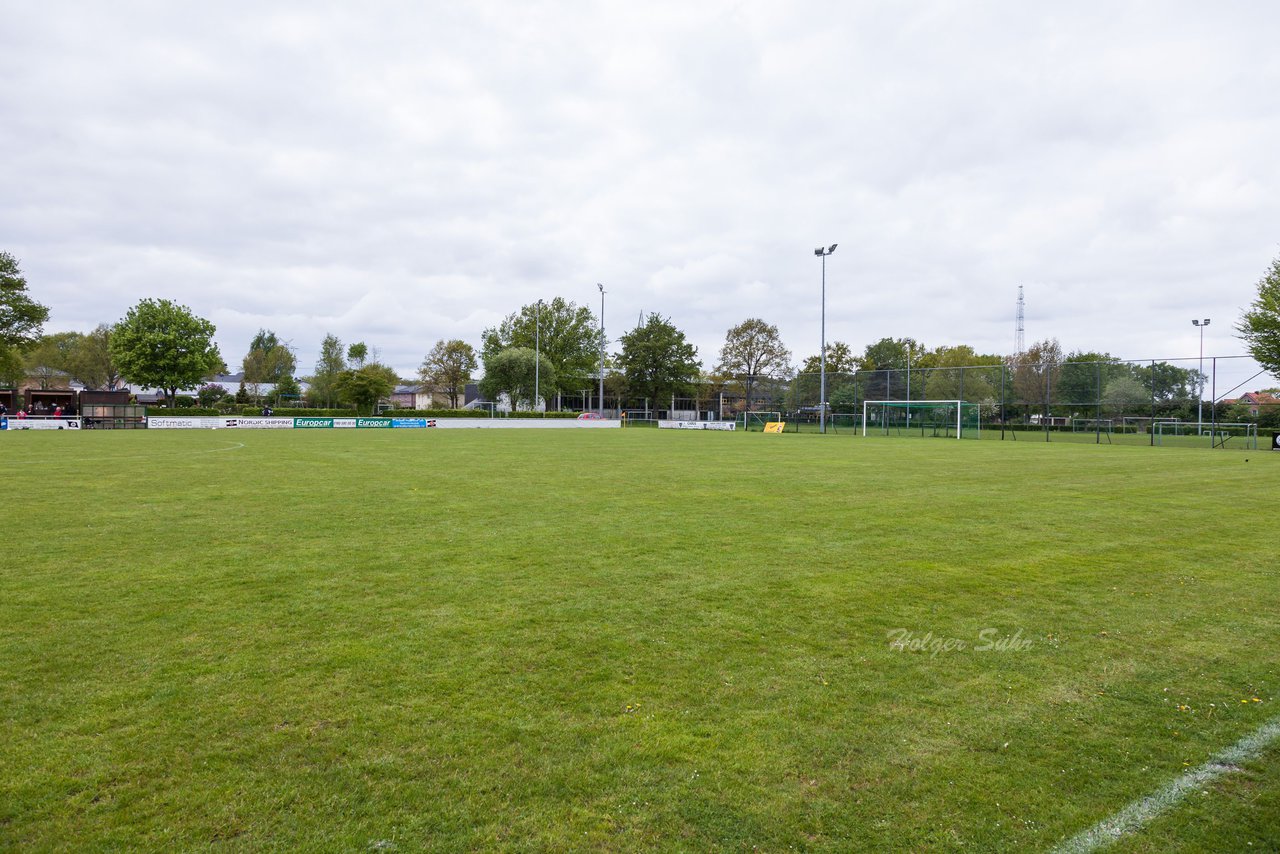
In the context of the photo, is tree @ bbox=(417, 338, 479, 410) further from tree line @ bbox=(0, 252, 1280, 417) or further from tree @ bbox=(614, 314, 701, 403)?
tree @ bbox=(614, 314, 701, 403)

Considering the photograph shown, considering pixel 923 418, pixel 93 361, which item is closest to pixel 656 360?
pixel 923 418

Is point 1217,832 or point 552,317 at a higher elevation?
point 552,317

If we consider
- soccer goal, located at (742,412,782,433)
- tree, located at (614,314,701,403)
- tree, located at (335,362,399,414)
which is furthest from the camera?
tree, located at (614,314,701,403)

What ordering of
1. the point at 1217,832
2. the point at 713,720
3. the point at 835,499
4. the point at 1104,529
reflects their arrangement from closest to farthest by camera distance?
the point at 1217,832 < the point at 713,720 < the point at 1104,529 < the point at 835,499

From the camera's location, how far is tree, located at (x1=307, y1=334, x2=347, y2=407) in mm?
86750

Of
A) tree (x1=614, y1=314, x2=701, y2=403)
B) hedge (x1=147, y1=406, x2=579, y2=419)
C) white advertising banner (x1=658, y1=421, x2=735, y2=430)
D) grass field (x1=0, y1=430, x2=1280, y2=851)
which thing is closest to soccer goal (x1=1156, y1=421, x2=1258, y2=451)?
grass field (x1=0, y1=430, x2=1280, y2=851)

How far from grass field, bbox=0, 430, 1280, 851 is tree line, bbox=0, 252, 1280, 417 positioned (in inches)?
1495

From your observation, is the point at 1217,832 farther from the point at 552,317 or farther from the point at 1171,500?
the point at 552,317

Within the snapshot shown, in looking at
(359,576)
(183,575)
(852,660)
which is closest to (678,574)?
(852,660)

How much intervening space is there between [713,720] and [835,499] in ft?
30.6

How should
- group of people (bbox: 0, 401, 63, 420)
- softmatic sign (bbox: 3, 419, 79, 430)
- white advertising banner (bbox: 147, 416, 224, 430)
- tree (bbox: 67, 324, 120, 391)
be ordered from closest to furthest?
softmatic sign (bbox: 3, 419, 79, 430) → white advertising banner (bbox: 147, 416, 224, 430) → group of people (bbox: 0, 401, 63, 420) → tree (bbox: 67, 324, 120, 391)

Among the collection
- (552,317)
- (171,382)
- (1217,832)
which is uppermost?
(552,317)

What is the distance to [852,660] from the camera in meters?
4.61

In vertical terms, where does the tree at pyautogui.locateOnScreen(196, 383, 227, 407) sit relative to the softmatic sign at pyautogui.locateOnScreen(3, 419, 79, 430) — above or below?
above
